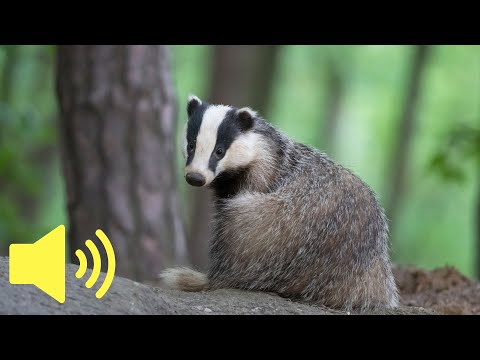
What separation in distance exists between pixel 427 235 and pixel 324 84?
4938mm

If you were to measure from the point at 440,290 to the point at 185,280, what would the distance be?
239 centimetres

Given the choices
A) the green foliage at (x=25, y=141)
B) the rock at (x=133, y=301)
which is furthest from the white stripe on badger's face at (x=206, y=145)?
the green foliage at (x=25, y=141)

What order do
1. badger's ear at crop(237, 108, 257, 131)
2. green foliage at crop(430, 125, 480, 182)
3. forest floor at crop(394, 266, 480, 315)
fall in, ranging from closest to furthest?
badger's ear at crop(237, 108, 257, 131) < forest floor at crop(394, 266, 480, 315) < green foliage at crop(430, 125, 480, 182)

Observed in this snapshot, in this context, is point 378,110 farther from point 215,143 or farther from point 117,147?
point 215,143

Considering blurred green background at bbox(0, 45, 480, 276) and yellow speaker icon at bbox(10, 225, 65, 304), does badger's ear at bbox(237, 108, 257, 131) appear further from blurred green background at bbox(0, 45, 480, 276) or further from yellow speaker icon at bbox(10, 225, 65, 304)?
blurred green background at bbox(0, 45, 480, 276)

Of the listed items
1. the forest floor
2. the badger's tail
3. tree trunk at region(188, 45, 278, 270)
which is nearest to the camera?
the badger's tail

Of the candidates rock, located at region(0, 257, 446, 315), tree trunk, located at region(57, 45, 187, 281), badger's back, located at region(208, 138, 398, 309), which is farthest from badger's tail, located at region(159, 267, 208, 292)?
tree trunk, located at region(57, 45, 187, 281)

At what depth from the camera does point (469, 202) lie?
24781mm

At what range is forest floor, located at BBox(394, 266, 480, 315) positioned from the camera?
6.26 m

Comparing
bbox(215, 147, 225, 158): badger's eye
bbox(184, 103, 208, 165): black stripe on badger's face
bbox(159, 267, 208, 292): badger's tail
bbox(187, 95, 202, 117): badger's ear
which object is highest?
bbox(187, 95, 202, 117): badger's ear

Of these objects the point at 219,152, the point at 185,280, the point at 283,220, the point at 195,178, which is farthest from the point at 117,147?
the point at 283,220

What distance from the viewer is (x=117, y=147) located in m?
8.57
